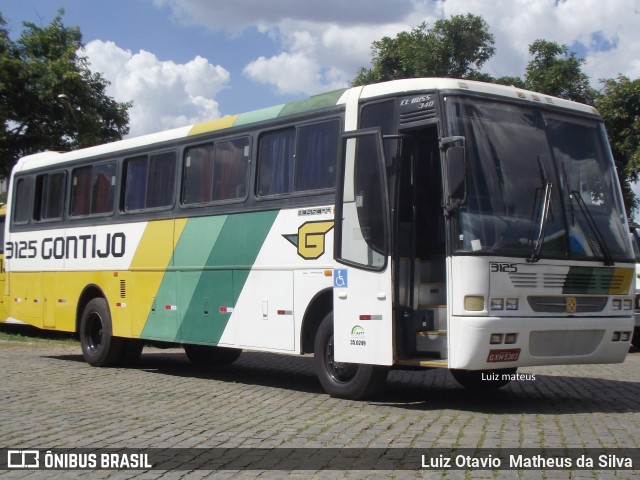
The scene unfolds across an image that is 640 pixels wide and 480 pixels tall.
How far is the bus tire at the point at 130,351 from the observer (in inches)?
587

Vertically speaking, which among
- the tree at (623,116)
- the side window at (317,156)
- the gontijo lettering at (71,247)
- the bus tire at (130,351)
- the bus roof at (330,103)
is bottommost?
the bus tire at (130,351)

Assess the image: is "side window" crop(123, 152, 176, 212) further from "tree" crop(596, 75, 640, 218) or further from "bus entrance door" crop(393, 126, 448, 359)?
"tree" crop(596, 75, 640, 218)

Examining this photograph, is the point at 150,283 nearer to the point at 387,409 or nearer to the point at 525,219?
the point at 387,409

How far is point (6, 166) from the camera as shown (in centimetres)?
2956

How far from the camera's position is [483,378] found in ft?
36.2

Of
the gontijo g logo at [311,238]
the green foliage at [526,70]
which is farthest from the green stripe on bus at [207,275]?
the green foliage at [526,70]

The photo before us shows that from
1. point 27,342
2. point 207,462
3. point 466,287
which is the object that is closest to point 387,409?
point 466,287

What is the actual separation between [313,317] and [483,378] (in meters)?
2.21

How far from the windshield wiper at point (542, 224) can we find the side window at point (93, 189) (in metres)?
7.78

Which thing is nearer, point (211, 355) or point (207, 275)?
point (207, 275)

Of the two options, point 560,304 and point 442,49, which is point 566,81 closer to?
point 442,49

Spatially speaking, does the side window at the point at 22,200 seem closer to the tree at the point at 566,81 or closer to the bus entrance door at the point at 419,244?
the bus entrance door at the point at 419,244

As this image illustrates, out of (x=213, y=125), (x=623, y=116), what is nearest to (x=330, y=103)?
(x=213, y=125)

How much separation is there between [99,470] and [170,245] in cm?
664
